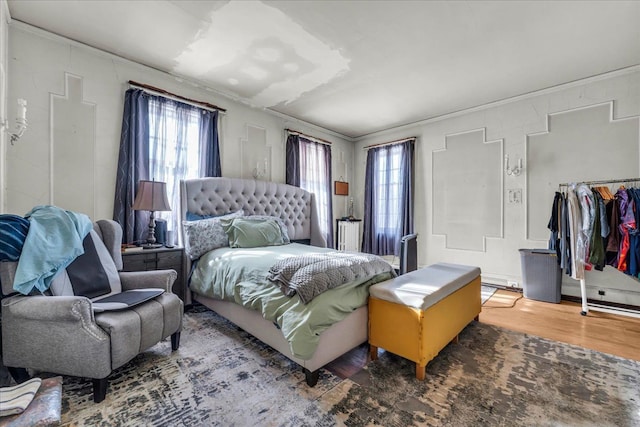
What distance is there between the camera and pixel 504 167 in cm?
401

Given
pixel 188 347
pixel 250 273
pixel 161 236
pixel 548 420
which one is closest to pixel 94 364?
pixel 188 347

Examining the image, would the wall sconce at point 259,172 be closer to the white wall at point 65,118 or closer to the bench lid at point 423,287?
the white wall at point 65,118

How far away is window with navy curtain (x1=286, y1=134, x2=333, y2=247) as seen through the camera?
4.68 metres

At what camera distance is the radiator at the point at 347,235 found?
5426 mm

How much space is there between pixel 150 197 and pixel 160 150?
752 mm

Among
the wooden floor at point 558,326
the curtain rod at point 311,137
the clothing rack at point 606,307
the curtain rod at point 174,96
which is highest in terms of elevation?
the curtain rod at point 174,96

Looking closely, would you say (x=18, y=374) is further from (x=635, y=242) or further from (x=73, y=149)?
(x=635, y=242)

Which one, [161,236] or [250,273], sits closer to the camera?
[250,273]

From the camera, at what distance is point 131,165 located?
9.66 feet

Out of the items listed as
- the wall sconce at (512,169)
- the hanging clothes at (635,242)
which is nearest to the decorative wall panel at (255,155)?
the wall sconce at (512,169)

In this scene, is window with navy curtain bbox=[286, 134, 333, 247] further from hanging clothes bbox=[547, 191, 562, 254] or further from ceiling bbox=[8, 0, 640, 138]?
hanging clothes bbox=[547, 191, 562, 254]

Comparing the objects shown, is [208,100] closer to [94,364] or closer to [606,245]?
[94,364]

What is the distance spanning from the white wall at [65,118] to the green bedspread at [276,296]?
4.88ft

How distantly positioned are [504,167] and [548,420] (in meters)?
3.46
